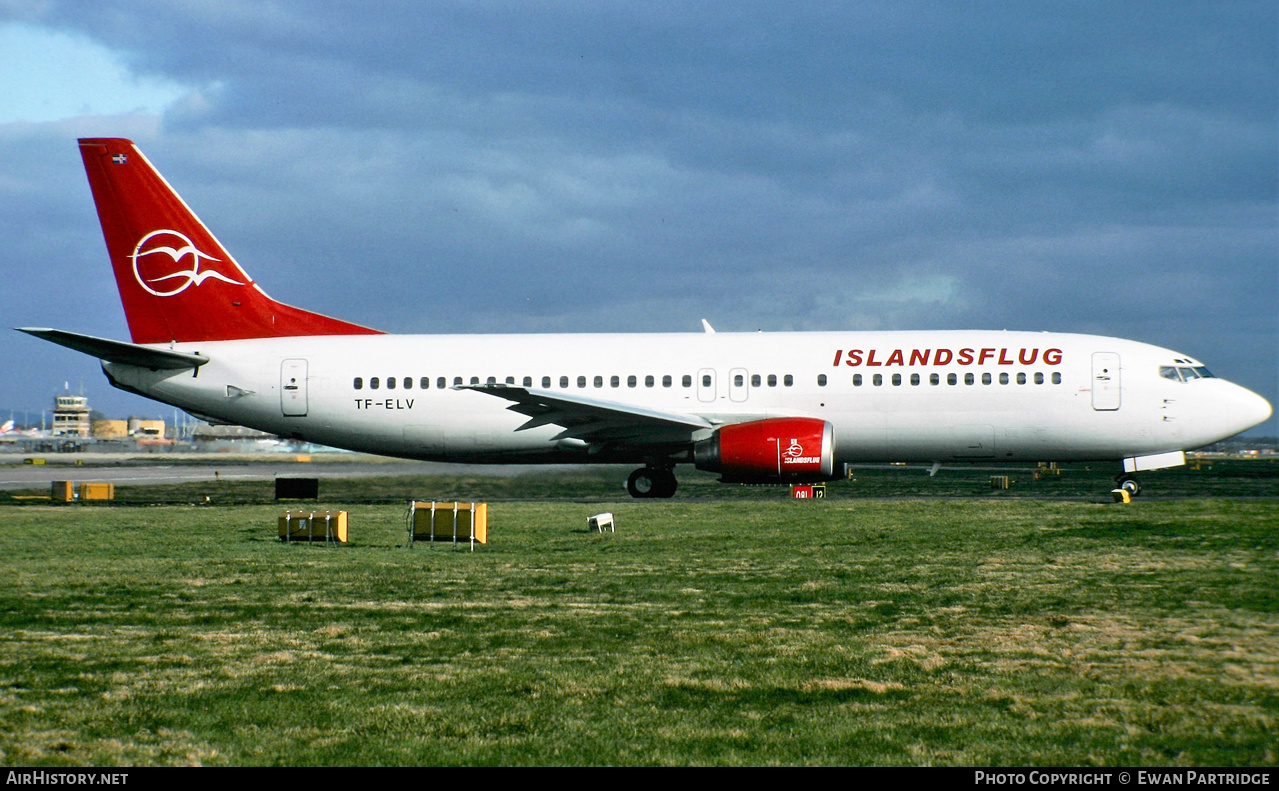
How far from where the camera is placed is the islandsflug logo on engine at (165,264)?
28.6 m

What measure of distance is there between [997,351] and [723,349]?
687cm

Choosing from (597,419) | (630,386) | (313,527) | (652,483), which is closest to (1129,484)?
(652,483)

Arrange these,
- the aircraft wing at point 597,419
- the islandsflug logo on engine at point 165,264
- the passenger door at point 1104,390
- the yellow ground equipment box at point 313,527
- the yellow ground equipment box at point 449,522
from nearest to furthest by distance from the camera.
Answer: the yellow ground equipment box at point 449,522 < the yellow ground equipment box at point 313,527 < the aircraft wing at point 597,419 < the passenger door at point 1104,390 < the islandsflug logo on engine at point 165,264

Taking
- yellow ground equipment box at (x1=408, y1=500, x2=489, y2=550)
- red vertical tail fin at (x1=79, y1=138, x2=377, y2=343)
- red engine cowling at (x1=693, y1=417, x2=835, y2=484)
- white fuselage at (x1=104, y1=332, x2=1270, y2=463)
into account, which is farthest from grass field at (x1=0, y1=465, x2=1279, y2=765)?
red vertical tail fin at (x1=79, y1=138, x2=377, y2=343)

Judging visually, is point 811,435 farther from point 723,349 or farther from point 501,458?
point 501,458

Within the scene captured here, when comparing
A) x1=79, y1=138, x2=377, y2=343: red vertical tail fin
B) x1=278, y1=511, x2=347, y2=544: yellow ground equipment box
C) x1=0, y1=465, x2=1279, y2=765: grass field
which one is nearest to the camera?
x1=0, y1=465, x2=1279, y2=765: grass field

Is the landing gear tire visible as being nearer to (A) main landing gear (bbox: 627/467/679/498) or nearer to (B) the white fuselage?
(B) the white fuselage

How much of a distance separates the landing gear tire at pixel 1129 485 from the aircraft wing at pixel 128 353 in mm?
23982

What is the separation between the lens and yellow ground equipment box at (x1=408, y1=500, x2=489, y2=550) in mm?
16844

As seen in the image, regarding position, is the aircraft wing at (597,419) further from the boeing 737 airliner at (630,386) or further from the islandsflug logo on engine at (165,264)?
the islandsflug logo on engine at (165,264)

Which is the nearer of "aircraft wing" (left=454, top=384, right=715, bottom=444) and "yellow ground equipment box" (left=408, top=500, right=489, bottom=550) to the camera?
"yellow ground equipment box" (left=408, top=500, right=489, bottom=550)

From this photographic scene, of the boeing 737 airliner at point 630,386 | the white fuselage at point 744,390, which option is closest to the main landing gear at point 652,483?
the boeing 737 airliner at point 630,386

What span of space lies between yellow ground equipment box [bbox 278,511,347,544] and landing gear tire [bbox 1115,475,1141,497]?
18502mm
